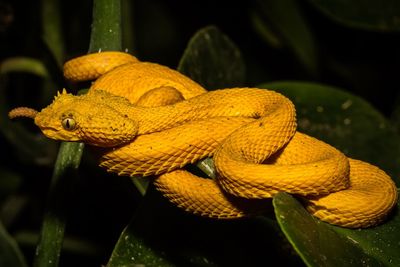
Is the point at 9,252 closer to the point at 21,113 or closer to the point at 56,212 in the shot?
the point at 56,212

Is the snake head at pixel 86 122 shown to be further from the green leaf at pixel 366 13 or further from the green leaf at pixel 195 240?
the green leaf at pixel 366 13

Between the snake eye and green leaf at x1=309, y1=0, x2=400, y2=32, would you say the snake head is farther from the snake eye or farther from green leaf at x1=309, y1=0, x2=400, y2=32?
green leaf at x1=309, y1=0, x2=400, y2=32

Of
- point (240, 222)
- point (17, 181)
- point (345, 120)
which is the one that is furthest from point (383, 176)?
point (17, 181)

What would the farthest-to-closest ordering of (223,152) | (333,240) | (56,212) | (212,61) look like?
(212,61) < (56,212) < (223,152) < (333,240)

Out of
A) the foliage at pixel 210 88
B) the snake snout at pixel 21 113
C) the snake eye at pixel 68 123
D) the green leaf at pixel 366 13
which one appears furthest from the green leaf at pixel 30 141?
the green leaf at pixel 366 13

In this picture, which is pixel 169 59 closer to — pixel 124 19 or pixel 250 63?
pixel 250 63

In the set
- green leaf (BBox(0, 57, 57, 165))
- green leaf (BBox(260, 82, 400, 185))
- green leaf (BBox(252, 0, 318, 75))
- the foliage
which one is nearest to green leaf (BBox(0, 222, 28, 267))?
the foliage

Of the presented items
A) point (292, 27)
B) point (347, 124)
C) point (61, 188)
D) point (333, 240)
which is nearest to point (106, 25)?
point (61, 188)
